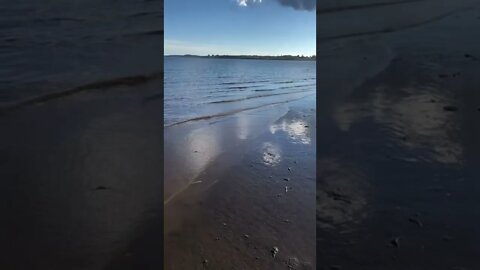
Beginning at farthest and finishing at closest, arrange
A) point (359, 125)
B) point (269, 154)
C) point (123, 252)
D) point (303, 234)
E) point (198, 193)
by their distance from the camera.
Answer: point (269, 154)
point (198, 193)
point (303, 234)
point (359, 125)
point (123, 252)

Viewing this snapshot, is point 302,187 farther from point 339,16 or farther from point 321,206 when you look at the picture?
point 339,16

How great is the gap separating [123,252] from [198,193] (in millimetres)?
1034

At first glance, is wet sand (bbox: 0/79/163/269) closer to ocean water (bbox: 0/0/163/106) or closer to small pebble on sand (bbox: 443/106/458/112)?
ocean water (bbox: 0/0/163/106)

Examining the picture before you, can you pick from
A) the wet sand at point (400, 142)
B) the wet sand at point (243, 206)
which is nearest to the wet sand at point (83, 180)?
the wet sand at point (243, 206)

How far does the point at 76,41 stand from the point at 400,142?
1461 mm

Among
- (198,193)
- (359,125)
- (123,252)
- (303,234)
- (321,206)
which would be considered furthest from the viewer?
(198,193)

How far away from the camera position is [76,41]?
1452 mm

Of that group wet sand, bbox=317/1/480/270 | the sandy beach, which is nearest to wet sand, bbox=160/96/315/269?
the sandy beach

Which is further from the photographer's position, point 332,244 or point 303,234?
point 303,234

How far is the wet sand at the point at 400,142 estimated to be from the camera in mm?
1358

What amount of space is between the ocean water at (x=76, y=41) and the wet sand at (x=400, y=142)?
73 centimetres

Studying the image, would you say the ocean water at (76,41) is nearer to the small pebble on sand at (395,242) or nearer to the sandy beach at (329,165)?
the sandy beach at (329,165)

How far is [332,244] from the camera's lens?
53.2 inches

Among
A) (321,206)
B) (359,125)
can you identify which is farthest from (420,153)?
(321,206)
